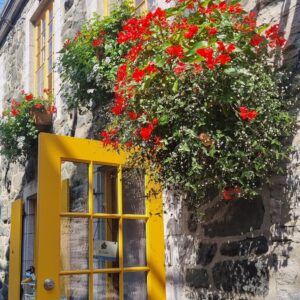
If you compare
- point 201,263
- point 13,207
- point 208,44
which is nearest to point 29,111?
point 13,207

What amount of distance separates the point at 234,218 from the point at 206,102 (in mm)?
797

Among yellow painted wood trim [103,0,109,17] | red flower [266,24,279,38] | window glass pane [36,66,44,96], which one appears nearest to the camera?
red flower [266,24,279,38]

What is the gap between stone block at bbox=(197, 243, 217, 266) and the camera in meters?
2.90

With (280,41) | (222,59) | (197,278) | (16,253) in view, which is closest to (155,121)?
(222,59)

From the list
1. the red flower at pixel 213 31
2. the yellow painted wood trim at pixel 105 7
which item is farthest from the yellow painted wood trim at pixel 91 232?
the yellow painted wood trim at pixel 105 7

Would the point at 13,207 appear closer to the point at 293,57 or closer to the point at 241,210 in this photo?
the point at 241,210

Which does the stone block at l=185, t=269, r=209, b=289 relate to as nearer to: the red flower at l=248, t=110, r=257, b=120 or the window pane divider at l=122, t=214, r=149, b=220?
the window pane divider at l=122, t=214, r=149, b=220

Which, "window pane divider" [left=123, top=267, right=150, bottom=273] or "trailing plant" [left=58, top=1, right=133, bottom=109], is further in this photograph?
"trailing plant" [left=58, top=1, right=133, bottom=109]

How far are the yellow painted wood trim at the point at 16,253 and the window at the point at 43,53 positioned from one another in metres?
1.44

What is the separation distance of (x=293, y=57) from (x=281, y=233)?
90 centimetres

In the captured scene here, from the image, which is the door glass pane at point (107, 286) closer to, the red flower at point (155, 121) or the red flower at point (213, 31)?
the red flower at point (155, 121)

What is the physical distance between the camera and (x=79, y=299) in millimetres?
3311

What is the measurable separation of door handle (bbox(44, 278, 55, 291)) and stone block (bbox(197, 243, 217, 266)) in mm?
933

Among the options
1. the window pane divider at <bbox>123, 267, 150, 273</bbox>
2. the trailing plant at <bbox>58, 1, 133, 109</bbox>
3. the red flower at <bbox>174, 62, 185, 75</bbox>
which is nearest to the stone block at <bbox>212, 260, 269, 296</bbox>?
the window pane divider at <bbox>123, 267, 150, 273</bbox>
